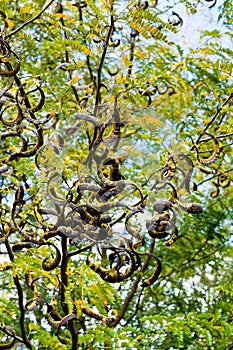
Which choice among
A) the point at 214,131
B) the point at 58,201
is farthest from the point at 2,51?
the point at 214,131

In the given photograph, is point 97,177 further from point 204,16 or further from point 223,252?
point 204,16

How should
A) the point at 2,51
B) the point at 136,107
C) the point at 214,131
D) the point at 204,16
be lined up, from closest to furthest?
the point at 136,107 → the point at 2,51 → the point at 214,131 → the point at 204,16

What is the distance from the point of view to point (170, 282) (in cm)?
284

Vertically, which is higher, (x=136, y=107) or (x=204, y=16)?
(x=204, y=16)

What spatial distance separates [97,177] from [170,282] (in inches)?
84.8

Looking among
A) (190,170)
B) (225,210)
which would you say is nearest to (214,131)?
(225,210)

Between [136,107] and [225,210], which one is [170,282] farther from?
[136,107]

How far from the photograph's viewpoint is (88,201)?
77 cm

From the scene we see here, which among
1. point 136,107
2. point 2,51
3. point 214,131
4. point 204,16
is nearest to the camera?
point 136,107

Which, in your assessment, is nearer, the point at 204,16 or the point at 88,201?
the point at 88,201

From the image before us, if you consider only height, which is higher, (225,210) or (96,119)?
(225,210)

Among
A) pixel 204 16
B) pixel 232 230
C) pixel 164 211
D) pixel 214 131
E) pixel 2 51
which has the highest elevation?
pixel 204 16

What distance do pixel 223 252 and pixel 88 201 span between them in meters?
2.13

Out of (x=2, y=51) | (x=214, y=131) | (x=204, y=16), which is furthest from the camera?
(x=204, y=16)
